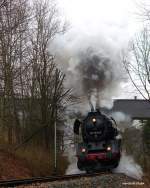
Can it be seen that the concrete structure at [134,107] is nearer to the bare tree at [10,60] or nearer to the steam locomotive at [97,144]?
the bare tree at [10,60]

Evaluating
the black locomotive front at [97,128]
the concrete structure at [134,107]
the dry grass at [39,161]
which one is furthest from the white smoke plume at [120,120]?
the concrete structure at [134,107]

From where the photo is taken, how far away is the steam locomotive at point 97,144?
2161 centimetres

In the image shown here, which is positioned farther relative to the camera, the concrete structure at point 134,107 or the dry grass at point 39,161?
the concrete structure at point 134,107

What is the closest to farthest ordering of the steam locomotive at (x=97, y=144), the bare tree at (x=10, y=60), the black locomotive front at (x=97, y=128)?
1. the steam locomotive at (x=97, y=144)
2. the black locomotive front at (x=97, y=128)
3. the bare tree at (x=10, y=60)

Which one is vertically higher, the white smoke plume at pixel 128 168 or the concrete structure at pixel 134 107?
the concrete structure at pixel 134 107

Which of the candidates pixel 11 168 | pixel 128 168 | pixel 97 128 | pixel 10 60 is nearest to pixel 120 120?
pixel 97 128

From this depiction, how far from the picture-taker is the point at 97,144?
22.2m

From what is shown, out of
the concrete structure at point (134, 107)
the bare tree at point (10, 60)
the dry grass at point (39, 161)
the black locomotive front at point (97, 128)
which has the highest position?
the bare tree at point (10, 60)

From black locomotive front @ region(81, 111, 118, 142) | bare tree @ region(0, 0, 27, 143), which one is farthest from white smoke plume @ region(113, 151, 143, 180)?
bare tree @ region(0, 0, 27, 143)

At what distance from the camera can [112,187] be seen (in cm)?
1541

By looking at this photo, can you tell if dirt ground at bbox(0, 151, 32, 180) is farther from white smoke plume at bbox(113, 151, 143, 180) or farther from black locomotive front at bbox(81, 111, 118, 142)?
white smoke plume at bbox(113, 151, 143, 180)

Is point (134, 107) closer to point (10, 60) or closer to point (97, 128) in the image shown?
point (10, 60)

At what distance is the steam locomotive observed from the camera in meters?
21.6

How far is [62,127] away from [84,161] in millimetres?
11374
